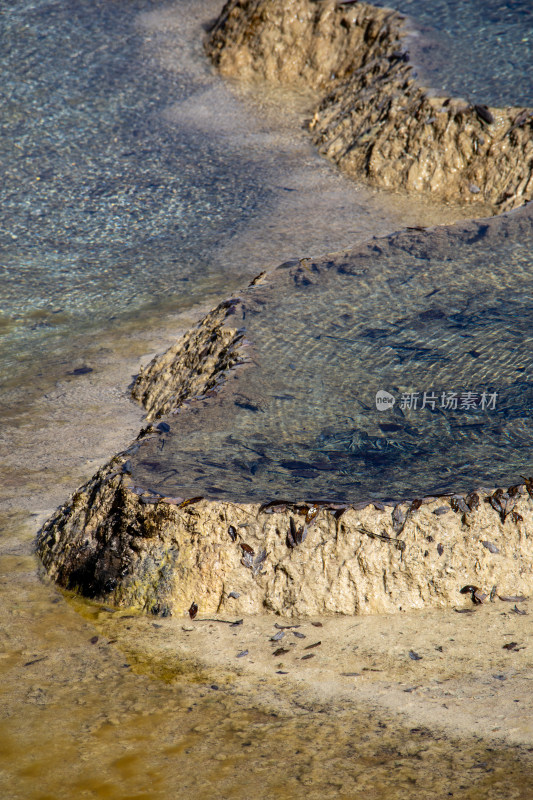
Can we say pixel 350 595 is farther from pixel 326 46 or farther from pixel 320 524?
pixel 326 46

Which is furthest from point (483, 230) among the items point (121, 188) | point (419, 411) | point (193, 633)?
point (121, 188)

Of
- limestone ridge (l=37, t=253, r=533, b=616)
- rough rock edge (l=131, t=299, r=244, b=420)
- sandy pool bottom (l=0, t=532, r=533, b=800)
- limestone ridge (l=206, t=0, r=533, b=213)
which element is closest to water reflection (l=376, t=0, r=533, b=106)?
limestone ridge (l=206, t=0, r=533, b=213)

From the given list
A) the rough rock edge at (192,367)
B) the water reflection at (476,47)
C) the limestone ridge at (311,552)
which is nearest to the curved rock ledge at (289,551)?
the limestone ridge at (311,552)

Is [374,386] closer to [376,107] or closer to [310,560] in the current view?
[310,560]

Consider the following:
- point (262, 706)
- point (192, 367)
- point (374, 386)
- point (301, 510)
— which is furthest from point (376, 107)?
point (262, 706)

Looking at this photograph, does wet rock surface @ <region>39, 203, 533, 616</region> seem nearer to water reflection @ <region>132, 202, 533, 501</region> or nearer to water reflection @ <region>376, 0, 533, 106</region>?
water reflection @ <region>132, 202, 533, 501</region>

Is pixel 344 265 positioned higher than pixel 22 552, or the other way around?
pixel 344 265
